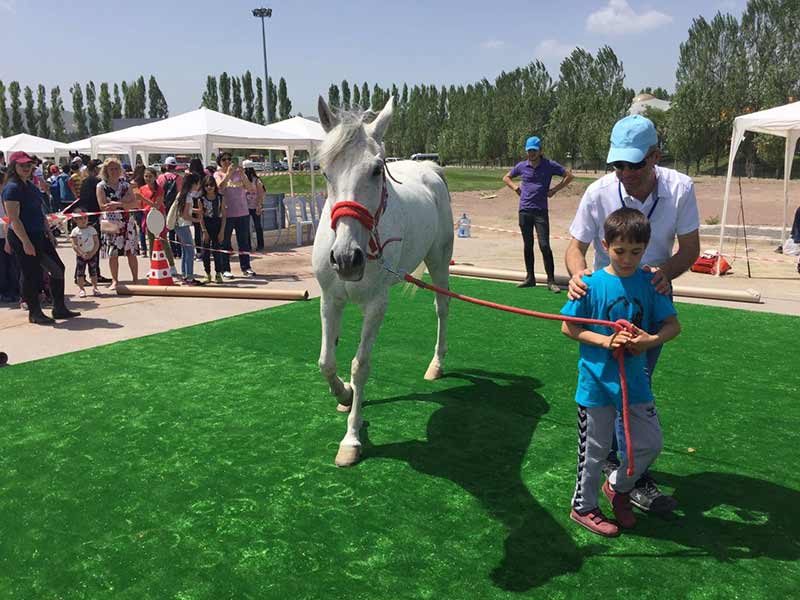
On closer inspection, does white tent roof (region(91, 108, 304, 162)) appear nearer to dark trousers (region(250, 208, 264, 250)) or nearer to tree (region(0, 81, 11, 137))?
dark trousers (region(250, 208, 264, 250))

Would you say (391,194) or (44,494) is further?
(391,194)

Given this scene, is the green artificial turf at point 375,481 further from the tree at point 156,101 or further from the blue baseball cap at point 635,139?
the tree at point 156,101

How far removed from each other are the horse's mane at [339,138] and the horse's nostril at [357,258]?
22.7 inches

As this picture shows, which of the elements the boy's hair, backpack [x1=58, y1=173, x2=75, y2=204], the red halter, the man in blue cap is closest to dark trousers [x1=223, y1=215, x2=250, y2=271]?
backpack [x1=58, y1=173, x2=75, y2=204]

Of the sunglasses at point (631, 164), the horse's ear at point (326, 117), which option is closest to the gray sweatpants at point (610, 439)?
the sunglasses at point (631, 164)

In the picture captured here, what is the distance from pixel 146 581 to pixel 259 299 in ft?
20.1

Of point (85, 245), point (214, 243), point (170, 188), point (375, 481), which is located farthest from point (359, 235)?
point (170, 188)

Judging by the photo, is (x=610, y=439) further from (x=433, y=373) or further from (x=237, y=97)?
(x=237, y=97)

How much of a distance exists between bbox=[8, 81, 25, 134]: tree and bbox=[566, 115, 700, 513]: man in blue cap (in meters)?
92.7

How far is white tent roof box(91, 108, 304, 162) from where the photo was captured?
510 inches

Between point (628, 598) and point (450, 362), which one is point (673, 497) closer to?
point (628, 598)

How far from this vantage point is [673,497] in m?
3.25

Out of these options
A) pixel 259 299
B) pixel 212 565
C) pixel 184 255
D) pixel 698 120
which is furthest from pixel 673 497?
pixel 698 120

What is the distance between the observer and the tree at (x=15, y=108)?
3071 inches
